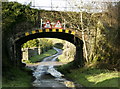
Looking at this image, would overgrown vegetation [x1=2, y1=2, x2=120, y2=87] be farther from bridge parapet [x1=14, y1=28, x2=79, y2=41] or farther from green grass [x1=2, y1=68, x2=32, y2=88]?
bridge parapet [x1=14, y1=28, x2=79, y2=41]

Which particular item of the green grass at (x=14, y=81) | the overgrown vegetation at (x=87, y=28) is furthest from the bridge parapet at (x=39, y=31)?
the green grass at (x=14, y=81)

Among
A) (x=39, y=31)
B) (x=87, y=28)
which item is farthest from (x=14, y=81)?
(x=87, y=28)

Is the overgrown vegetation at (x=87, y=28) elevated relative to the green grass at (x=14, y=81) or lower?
elevated

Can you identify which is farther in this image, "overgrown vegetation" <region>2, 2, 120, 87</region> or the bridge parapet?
the bridge parapet

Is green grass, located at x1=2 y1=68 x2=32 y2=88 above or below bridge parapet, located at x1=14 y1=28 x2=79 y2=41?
below

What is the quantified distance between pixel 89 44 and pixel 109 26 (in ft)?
10.7

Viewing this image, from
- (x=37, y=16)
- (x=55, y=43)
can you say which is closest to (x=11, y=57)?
(x=37, y=16)

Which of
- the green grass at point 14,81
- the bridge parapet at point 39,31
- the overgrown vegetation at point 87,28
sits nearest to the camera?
the green grass at point 14,81

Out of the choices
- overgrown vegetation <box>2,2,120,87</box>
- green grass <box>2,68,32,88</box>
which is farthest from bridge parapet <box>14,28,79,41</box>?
green grass <box>2,68,32,88</box>

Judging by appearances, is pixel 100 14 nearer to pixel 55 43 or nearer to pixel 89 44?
pixel 89 44

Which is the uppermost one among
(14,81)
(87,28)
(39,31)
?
(87,28)

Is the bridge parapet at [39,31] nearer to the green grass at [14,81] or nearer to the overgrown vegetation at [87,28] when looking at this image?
the overgrown vegetation at [87,28]

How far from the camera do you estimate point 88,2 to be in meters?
20.3

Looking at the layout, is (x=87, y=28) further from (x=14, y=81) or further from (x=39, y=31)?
(x=14, y=81)
